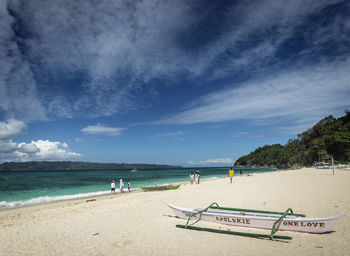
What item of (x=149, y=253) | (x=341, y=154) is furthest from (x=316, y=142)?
(x=149, y=253)

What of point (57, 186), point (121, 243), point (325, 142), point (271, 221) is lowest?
point (57, 186)

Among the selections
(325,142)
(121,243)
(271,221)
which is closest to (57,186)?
(121,243)

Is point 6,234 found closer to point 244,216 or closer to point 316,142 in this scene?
point 244,216

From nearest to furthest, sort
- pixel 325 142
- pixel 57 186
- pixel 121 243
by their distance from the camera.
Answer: pixel 121 243
pixel 57 186
pixel 325 142

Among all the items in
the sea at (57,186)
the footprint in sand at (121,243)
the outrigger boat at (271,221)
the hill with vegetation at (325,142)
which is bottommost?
the sea at (57,186)

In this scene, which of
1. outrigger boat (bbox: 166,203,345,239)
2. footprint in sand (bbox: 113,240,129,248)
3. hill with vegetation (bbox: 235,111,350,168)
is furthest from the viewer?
hill with vegetation (bbox: 235,111,350,168)

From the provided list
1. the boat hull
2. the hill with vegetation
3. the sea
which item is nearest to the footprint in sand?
the boat hull

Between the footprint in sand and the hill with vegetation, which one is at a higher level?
the hill with vegetation

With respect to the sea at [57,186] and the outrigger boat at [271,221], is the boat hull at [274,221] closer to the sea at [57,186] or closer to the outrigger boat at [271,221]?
the outrigger boat at [271,221]

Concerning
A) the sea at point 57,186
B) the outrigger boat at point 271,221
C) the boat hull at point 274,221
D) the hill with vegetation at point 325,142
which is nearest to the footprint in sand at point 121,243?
the outrigger boat at point 271,221

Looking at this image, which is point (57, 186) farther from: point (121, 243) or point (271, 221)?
point (271, 221)

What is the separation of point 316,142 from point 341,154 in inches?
248

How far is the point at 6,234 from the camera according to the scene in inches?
306

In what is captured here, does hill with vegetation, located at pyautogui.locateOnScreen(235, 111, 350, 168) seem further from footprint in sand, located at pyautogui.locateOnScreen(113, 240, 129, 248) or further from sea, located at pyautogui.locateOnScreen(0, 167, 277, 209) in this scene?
footprint in sand, located at pyautogui.locateOnScreen(113, 240, 129, 248)
